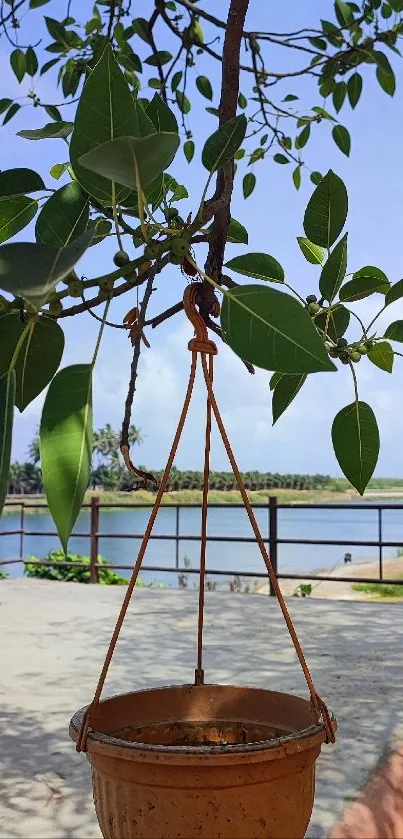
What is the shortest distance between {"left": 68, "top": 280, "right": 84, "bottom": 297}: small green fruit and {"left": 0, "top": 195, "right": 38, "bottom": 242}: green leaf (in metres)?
0.20

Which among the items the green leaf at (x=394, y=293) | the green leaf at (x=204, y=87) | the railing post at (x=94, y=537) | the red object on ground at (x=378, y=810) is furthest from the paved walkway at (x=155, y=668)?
the green leaf at (x=204, y=87)

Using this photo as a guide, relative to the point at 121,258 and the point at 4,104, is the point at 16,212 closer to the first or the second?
the point at 121,258

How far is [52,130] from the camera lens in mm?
696

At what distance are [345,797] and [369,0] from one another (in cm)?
219

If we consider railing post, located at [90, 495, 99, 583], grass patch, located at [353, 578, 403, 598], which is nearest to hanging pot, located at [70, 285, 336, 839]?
railing post, located at [90, 495, 99, 583]

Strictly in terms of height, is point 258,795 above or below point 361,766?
above

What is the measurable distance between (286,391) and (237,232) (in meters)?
0.24

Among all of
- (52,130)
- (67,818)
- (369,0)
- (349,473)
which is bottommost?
(67,818)

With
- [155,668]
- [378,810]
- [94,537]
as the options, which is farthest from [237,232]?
[94,537]

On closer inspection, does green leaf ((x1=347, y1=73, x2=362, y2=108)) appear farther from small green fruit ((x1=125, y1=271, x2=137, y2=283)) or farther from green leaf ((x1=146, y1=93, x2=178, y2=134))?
small green fruit ((x1=125, y1=271, x2=137, y2=283))

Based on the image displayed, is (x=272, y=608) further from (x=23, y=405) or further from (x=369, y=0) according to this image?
(x=23, y=405)

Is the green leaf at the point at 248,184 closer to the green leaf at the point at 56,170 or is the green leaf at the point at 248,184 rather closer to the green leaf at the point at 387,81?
the green leaf at the point at 387,81

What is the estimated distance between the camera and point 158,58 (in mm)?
2021

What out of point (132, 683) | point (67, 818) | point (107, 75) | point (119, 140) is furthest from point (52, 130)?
point (132, 683)
